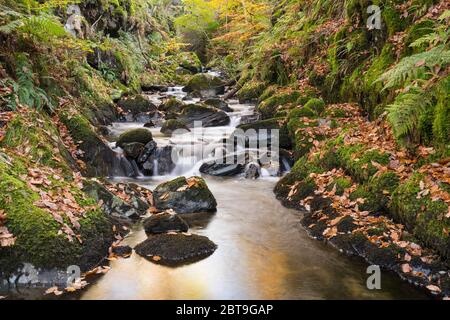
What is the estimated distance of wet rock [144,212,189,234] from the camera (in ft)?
22.1

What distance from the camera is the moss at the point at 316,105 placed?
11.2m

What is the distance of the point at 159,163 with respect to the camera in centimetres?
1100

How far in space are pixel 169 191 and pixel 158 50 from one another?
19772 millimetres

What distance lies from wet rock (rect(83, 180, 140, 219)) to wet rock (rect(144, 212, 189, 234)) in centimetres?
62

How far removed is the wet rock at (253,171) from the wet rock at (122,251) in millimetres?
4853

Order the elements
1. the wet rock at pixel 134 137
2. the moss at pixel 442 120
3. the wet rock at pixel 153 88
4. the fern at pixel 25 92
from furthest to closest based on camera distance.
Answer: the wet rock at pixel 153 88, the wet rock at pixel 134 137, the fern at pixel 25 92, the moss at pixel 442 120

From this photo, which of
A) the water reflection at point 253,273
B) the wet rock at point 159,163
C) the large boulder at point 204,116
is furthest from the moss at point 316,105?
the water reflection at point 253,273

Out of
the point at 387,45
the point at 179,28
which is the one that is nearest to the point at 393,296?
the point at 387,45

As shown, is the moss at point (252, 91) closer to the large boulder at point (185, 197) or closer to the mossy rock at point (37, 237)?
the large boulder at point (185, 197)

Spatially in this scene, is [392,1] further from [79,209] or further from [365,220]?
[79,209]

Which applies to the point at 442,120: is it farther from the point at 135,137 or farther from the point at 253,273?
the point at 135,137

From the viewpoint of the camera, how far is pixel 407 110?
5.85 m

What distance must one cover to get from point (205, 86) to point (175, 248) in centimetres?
1668

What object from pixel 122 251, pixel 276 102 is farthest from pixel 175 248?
pixel 276 102
